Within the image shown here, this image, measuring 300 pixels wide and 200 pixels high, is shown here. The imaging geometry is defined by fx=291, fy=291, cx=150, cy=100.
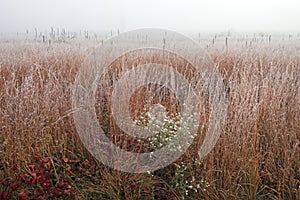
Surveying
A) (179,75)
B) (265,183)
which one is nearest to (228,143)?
(265,183)

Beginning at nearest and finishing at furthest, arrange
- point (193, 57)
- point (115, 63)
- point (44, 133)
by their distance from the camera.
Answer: point (44, 133)
point (115, 63)
point (193, 57)

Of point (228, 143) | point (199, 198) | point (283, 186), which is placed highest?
point (228, 143)

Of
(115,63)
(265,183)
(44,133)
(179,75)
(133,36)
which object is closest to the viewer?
(265,183)

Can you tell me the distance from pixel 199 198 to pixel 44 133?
155 cm

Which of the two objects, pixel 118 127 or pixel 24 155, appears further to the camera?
pixel 118 127

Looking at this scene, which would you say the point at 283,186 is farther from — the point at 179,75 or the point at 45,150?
the point at 179,75

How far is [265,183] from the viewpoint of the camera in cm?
241

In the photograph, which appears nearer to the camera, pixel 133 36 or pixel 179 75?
pixel 179 75

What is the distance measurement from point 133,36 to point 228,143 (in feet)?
22.2

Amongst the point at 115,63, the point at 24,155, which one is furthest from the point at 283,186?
the point at 115,63

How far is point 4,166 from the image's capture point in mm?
2424

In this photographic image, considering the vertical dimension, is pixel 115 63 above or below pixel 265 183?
above

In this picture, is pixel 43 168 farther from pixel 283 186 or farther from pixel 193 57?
pixel 193 57

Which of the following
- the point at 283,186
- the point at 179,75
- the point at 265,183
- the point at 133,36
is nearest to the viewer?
the point at 283,186
